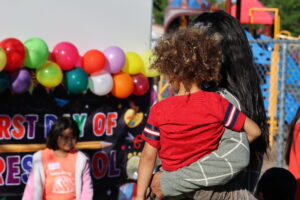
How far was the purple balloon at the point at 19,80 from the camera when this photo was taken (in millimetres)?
4301

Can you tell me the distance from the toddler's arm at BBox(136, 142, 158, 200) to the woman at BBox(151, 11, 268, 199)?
1.6 inches

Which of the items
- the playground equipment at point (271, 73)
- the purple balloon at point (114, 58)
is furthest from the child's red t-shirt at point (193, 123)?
the playground equipment at point (271, 73)

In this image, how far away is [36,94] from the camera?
4.69m

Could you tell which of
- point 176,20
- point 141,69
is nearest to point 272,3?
point 176,20

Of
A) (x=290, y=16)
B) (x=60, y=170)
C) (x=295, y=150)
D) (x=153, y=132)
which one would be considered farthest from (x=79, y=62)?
(x=290, y=16)

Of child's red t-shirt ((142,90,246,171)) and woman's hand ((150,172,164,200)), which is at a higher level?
child's red t-shirt ((142,90,246,171))

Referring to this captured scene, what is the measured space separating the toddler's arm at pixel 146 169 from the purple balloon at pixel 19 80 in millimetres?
2272

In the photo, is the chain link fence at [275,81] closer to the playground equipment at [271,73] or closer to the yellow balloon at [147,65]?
the playground equipment at [271,73]

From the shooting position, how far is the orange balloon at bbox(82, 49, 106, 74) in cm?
479

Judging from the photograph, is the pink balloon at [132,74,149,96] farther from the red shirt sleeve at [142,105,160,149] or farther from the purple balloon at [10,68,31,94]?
the red shirt sleeve at [142,105,160,149]

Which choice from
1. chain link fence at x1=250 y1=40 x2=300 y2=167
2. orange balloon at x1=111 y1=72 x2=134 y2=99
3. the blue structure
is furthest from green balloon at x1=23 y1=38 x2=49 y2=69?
the blue structure

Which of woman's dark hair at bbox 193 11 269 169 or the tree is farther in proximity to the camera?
the tree

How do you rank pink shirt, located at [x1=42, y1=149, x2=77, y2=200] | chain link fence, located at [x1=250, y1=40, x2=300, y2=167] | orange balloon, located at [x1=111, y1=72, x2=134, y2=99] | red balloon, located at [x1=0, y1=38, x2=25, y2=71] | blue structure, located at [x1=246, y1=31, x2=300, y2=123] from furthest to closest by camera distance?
1. blue structure, located at [x1=246, y1=31, x2=300, y2=123]
2. chain link fence, located at [x1=250, y1=40, x2=300, y2=167]
3. orange balloon, located at [x1=111, y1=72, x2=134, y2=99]
4. pink shirt, located at [x1=42, y1=149, x2=77, y2=200]
5. red balloon, located at [x1=0, y1=38, x2=25, y2=71]

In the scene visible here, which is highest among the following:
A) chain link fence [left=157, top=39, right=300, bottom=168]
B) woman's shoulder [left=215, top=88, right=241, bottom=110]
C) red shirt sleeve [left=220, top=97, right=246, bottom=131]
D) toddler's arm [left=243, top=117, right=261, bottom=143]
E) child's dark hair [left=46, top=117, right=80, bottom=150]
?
woman's shoulder [left=215, top=88, right=241, bottom=110]
